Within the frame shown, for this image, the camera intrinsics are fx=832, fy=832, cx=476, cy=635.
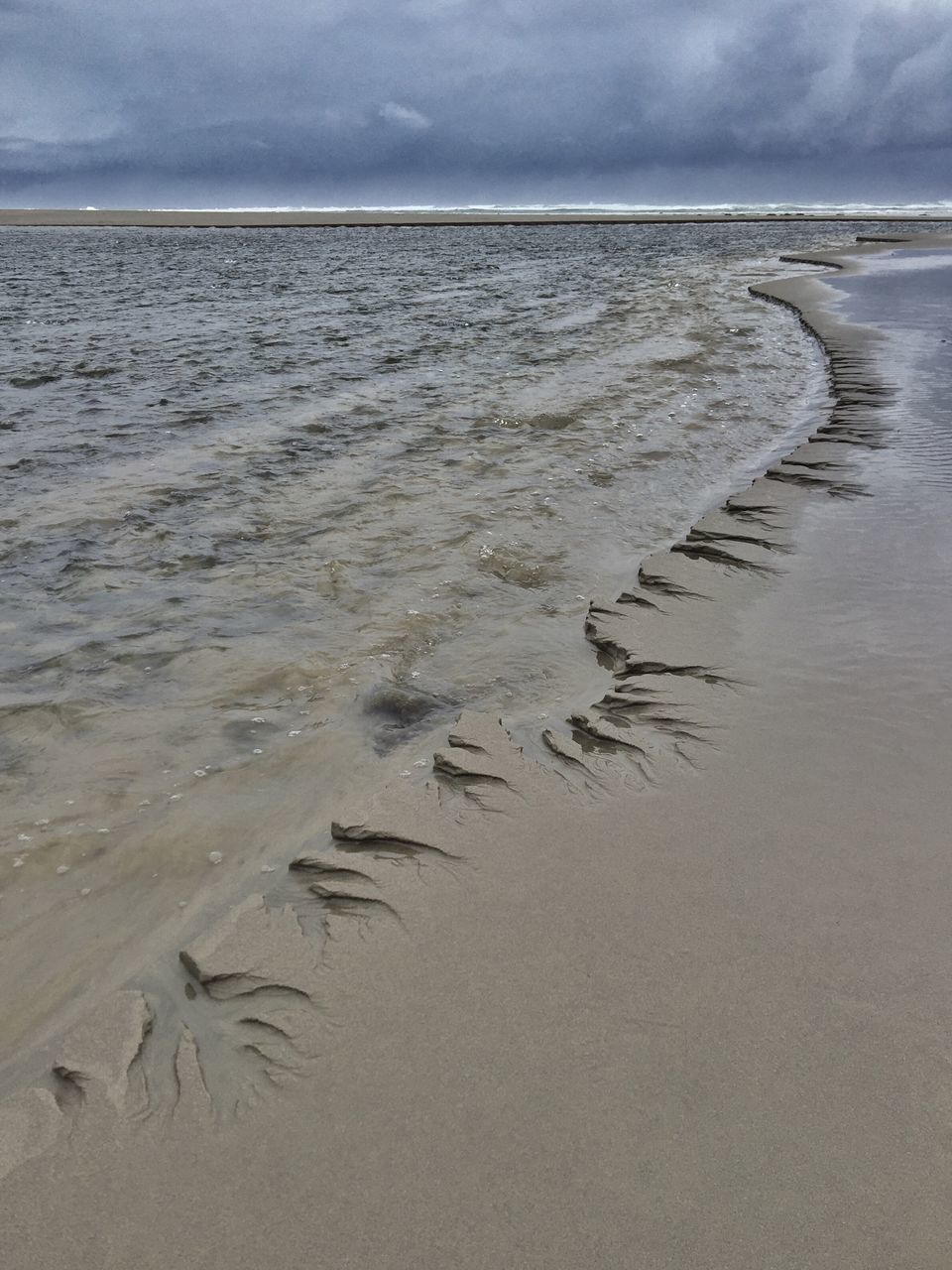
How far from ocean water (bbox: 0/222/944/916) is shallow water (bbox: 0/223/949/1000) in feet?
0.06

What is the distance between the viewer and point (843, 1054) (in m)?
1.74

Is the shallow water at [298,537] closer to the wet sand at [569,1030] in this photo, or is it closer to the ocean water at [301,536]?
the ocean water at [301,536]

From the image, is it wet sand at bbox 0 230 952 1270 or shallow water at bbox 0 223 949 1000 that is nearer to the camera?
wet sand at bbox 0 230 952 1270

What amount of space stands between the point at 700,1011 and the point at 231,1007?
3.53 feet

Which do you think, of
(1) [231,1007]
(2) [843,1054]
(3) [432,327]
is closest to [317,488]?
(1) [231,1007]

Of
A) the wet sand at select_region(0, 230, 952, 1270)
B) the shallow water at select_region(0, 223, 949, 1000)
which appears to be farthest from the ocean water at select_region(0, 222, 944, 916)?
the wet sand at select_region(0, 230, 952, 1270)

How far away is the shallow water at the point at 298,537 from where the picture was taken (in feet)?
9.47

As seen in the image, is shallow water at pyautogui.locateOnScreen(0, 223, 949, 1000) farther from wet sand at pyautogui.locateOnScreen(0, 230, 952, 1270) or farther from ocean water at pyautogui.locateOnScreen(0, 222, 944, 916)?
wet sand at pyautogui.locateOnScreen(0, 230, 952, 1270)

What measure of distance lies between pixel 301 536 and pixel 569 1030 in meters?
3.80

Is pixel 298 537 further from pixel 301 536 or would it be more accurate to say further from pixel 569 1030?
pixel 569 1030

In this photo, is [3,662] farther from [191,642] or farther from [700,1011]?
[700,1011]

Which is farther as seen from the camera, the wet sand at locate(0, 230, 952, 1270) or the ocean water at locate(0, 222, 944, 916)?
the ocean water at locate(0, 222, 944, 916)

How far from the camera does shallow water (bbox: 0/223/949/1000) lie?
2887 millimetres

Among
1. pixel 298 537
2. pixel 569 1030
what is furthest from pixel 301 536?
pixel 569 1030
